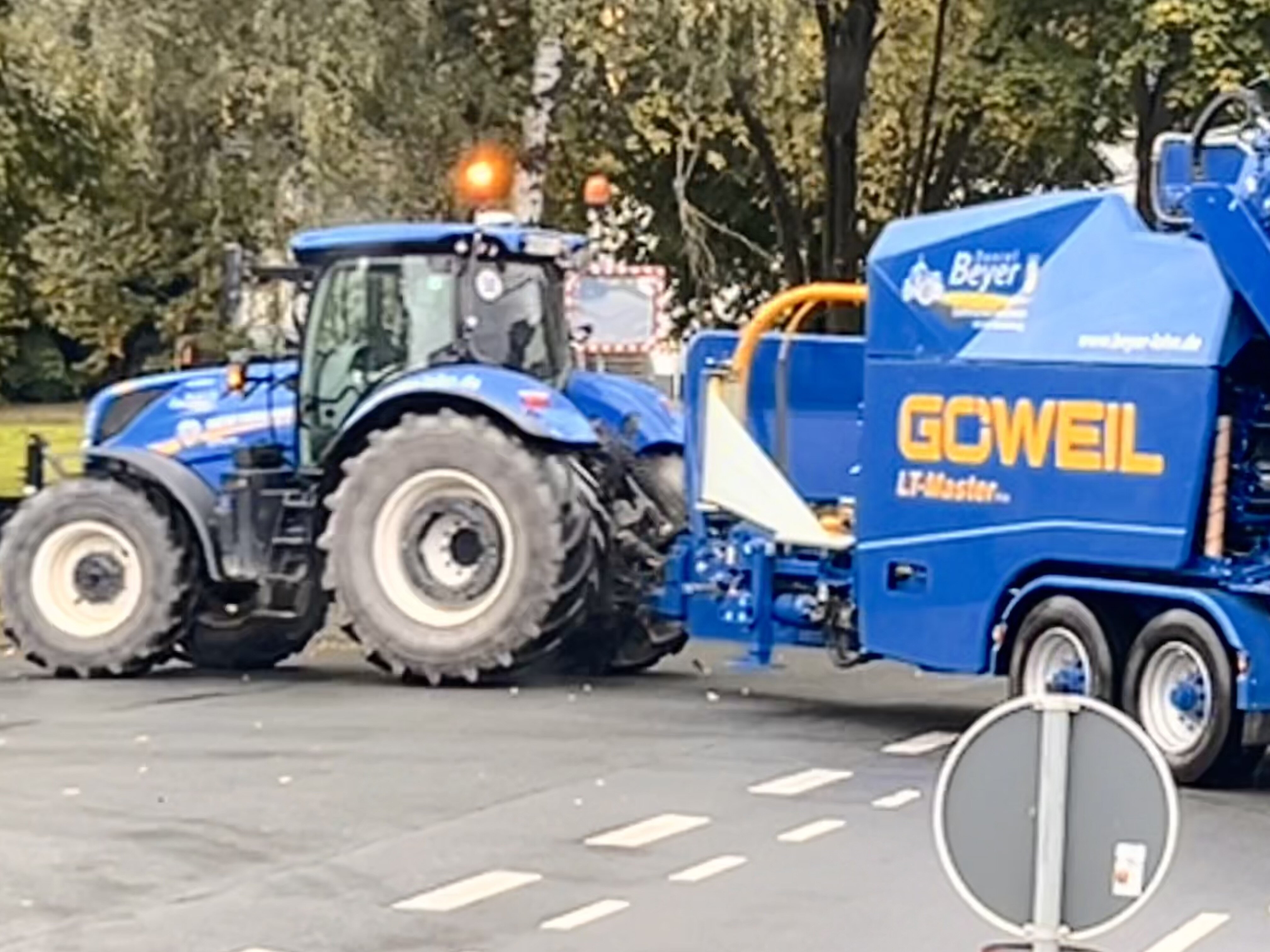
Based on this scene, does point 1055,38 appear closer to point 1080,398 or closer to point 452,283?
point 452,283

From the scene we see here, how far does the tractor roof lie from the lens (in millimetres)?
18562

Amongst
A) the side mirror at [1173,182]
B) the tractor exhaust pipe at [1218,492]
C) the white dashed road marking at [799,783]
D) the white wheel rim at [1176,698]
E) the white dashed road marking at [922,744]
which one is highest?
the side mirror at [1173,182]

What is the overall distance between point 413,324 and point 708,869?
7545 millimetres

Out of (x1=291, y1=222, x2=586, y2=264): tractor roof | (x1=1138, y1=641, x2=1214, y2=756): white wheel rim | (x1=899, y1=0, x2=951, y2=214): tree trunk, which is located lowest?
(x1=1138, y1=641, x2=1214, y2=756): white wheel rim

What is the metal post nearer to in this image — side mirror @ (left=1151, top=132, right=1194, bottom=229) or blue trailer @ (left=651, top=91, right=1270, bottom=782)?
blue trailer @ (left=651, top=91, right=1270, bottom=782)

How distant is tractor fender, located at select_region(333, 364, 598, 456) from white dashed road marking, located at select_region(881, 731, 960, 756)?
3.10 m

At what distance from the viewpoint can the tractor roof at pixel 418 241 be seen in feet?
60.9

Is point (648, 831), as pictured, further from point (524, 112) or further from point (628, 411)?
point (524, 112)

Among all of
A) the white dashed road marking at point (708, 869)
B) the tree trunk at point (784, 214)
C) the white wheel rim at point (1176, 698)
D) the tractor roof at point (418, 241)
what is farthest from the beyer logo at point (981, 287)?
the tree trunk at point (784, 214)

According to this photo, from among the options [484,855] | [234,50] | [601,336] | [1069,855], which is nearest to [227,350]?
[234,50]

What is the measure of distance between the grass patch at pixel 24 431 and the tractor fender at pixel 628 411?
48.8 ft

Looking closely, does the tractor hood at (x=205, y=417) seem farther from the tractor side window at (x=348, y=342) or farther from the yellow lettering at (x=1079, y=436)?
the yellow lettering at (x=1079, y=436)

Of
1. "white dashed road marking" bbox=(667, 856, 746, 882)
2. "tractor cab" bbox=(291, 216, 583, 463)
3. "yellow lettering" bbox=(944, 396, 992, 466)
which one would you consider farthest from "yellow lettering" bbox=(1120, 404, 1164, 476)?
"tractor cab" bbox=(291, 216, 583, 463)

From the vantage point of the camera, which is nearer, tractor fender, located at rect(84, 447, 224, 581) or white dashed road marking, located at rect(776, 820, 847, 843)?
white dashed road marking, located at rect(776, 820, 847, 843)
